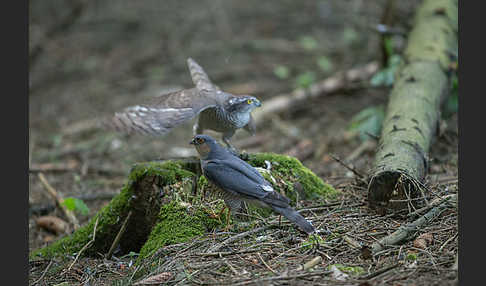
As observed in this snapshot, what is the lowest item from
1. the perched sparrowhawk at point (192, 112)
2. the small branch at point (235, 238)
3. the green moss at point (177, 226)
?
the green moss at point (177, 226)

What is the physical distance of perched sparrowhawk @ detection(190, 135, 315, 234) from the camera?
3871 mm

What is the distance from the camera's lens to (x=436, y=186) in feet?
15.5

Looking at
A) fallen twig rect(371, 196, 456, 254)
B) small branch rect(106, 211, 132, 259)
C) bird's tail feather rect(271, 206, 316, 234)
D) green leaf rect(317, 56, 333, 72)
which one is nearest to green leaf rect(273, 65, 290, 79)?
green leaf rect(317, 56, 333, 72)

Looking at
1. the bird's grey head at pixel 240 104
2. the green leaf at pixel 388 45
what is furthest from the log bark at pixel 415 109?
the bird's grey head at pixel 240 104

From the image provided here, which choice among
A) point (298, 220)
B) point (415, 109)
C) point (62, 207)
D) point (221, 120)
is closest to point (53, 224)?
point (62, 207)

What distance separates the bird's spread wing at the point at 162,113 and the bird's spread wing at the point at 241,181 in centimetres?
58

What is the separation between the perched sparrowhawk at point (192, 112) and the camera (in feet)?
14.3

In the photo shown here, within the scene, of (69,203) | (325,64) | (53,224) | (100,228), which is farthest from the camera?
(325,64)

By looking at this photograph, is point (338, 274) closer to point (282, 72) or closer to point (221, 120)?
point (221, 120)

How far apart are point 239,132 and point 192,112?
5.14 meters

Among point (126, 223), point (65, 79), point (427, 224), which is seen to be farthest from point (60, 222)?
point (65, 79)

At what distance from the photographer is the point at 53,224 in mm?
5988

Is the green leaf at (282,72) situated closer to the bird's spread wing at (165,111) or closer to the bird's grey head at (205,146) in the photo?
the bird's spread wing at (165,111)

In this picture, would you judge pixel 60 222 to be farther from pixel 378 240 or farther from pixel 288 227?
pixel 378 240
